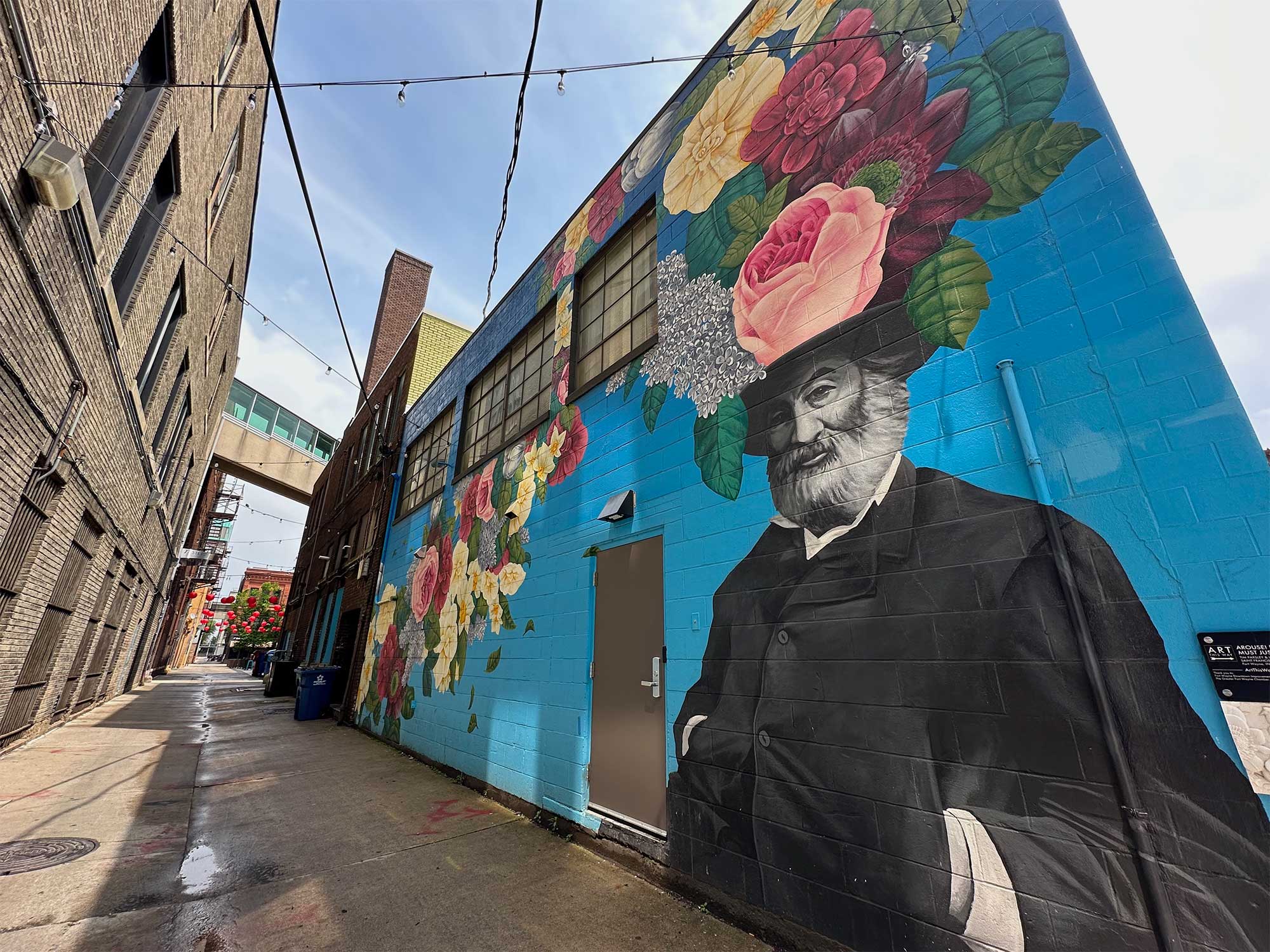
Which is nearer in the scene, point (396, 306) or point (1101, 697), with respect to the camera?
point (1101, 697)

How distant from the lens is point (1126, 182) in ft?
7.74

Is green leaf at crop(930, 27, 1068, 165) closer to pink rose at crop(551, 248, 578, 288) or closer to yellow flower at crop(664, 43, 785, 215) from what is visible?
yellow flower at crop(664, 43, 785, 215)

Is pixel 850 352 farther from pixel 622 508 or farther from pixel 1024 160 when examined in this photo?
pixel 622 508

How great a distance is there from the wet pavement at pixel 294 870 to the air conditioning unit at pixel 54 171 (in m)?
4.74

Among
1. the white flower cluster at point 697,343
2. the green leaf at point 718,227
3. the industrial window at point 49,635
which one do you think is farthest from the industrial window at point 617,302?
the industrial window at point 49,635

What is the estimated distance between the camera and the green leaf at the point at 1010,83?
2.63 metres

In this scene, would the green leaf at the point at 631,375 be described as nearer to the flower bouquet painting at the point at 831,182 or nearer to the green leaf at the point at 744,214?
the flower bouquet painting at the point at 831,182

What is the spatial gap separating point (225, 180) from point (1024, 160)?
13.4 m

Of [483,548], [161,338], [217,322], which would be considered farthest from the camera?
[217,322]

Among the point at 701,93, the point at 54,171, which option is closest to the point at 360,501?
the point at 54,171

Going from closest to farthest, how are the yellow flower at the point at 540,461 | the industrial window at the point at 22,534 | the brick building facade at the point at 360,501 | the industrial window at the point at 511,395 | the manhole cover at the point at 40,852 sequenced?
the manhole cover at the point at 40,852 → the industrial window at the point at 22,534 → the yellow flower at the point at 540,461 → the industrial window at the point at 511,395 → the brick building facade at the point at 360,501

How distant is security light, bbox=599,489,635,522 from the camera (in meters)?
4.41

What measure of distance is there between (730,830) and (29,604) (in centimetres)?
818

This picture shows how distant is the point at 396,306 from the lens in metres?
20.4
